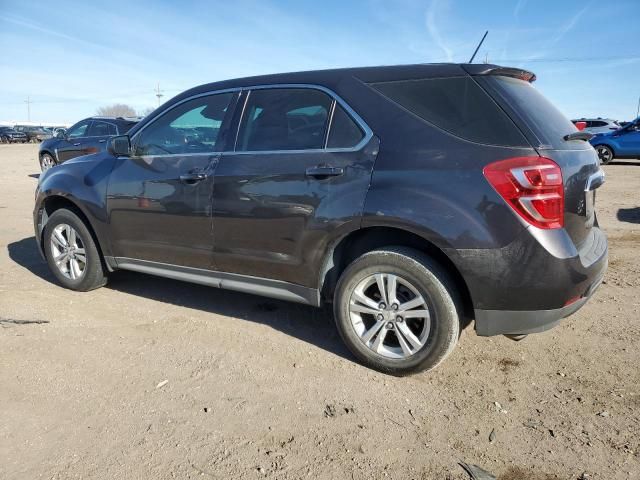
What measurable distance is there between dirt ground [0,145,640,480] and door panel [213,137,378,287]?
24.3 inches

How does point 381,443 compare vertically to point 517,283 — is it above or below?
below

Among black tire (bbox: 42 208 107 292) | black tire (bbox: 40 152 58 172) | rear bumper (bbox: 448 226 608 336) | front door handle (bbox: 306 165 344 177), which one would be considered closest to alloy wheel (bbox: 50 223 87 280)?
black tire (bbox: 42 208 107 292)

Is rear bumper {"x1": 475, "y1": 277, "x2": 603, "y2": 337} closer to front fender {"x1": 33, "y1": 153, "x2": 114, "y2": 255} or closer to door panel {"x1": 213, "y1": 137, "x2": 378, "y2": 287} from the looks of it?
door panel {"x1": 213, "y1": 137, "x2": 378, "y2": 287}

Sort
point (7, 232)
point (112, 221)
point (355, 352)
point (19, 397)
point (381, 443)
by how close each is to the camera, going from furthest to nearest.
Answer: point (7, 232), point (112, 221), point (355, 352), point (19, 397), point (381, 443)

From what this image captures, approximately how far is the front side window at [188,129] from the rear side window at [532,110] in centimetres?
190

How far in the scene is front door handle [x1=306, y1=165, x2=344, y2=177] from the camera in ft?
9.87

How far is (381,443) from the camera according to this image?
243cm

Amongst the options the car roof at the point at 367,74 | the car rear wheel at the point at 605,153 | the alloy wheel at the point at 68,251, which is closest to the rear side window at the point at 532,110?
the car roof at the point at 367,74

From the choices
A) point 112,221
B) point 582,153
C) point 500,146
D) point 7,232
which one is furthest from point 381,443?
point 7,232

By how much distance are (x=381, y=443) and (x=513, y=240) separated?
1.24 meters

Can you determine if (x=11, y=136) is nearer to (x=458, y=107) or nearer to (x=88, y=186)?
(x=88, y=186)

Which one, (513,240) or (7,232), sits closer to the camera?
(513,240)

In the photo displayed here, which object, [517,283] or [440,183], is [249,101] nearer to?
[440,183]

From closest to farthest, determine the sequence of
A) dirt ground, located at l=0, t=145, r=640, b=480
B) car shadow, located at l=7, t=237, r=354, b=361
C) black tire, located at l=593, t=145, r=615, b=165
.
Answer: dirt ground, located at l=0, t=145, r=640, b=480
car shadow, located at l=7, t=237, r=354, b=361
black tire, located at l=593, t=145, r=615, b=165
